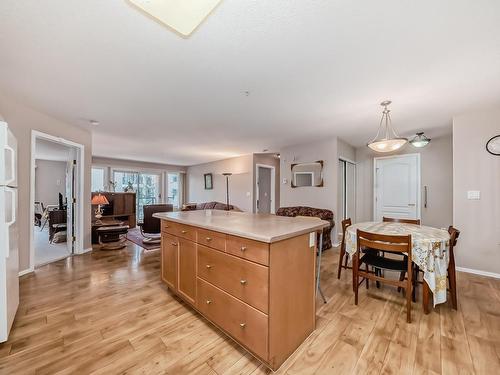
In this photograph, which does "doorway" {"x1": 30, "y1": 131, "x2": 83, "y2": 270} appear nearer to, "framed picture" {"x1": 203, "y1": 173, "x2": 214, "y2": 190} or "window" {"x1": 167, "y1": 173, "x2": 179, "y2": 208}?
"window" {"x1": 167, "y1": 173, "x2": 179, "y2": 208}

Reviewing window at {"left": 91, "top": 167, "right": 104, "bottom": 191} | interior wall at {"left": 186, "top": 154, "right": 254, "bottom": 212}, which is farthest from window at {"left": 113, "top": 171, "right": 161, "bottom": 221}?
interior wall at {"left": 186, "top": 154, "right": 254, "bottom": 212}

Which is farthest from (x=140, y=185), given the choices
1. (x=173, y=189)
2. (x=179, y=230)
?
(x=179, y=230)

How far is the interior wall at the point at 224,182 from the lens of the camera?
277 inches

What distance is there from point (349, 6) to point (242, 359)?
248cm

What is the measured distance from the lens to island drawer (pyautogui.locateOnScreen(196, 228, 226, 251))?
1.81 m

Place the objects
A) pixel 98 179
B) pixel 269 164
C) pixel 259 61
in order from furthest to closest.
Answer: pixel 98 179 < pixel 269 164 < pixel 259 61

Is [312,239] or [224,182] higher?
[224,182]

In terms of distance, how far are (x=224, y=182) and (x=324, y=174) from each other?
3.81m

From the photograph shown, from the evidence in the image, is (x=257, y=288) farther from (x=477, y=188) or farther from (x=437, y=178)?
(x=437, y=178)

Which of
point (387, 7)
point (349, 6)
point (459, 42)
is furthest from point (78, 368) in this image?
point (459, 42)

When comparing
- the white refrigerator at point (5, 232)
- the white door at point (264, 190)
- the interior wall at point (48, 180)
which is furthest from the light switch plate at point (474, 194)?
the interior wall at point (48, 180)

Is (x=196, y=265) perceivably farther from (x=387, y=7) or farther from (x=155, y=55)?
(x=387, y=7)

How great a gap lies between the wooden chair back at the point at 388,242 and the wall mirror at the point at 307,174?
2823 mm

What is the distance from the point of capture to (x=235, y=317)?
1690mm
